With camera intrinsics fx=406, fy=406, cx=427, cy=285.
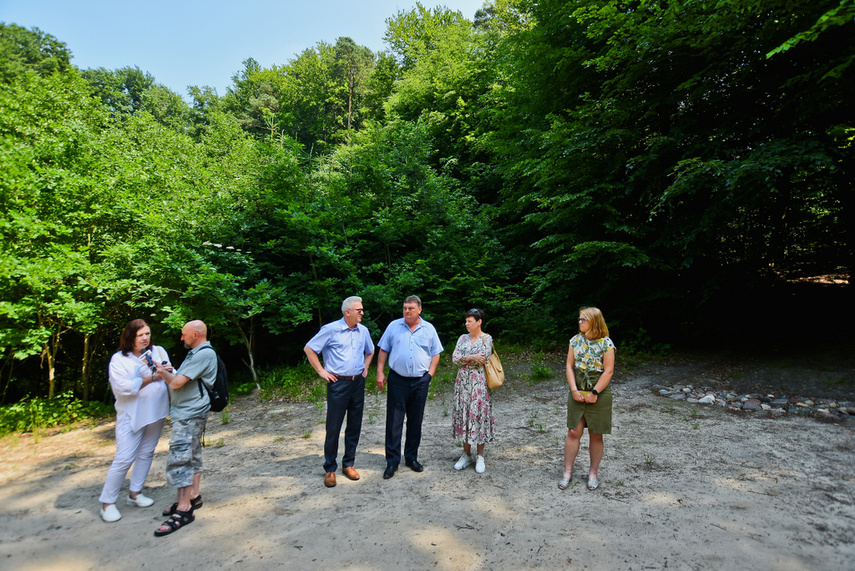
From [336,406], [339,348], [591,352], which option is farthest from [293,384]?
[591,352]

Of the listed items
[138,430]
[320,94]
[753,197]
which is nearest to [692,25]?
[753,197]

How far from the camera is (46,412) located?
7.25 m

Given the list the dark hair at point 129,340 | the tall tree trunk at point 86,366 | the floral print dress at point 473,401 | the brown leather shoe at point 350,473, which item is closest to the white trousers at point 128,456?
the dark hair at point 129,340

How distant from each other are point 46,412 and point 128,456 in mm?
5700

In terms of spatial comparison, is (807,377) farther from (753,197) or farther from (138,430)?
(138,430)

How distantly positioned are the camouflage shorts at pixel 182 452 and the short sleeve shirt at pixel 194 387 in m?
0.08

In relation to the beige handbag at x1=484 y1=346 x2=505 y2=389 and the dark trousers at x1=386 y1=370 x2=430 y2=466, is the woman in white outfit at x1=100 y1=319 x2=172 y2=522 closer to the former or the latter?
the dark trousers at x1=386 y1=370 x2=430 y2=466

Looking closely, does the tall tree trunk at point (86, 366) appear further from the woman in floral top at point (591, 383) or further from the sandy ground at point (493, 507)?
the woman in floral top at point (591, 383)

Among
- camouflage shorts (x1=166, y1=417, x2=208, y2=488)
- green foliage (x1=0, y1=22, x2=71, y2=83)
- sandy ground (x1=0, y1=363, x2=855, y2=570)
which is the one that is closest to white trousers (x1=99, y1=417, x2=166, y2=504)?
sandy ground (x1=0, y1=363, x2=855, y2=570)

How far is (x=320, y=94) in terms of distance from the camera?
1128 inches

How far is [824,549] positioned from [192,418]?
4.64m

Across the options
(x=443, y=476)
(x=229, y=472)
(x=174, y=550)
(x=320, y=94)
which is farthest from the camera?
(x=320, y=94)

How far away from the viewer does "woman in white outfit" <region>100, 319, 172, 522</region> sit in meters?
3.43

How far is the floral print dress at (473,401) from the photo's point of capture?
4.18 meters
